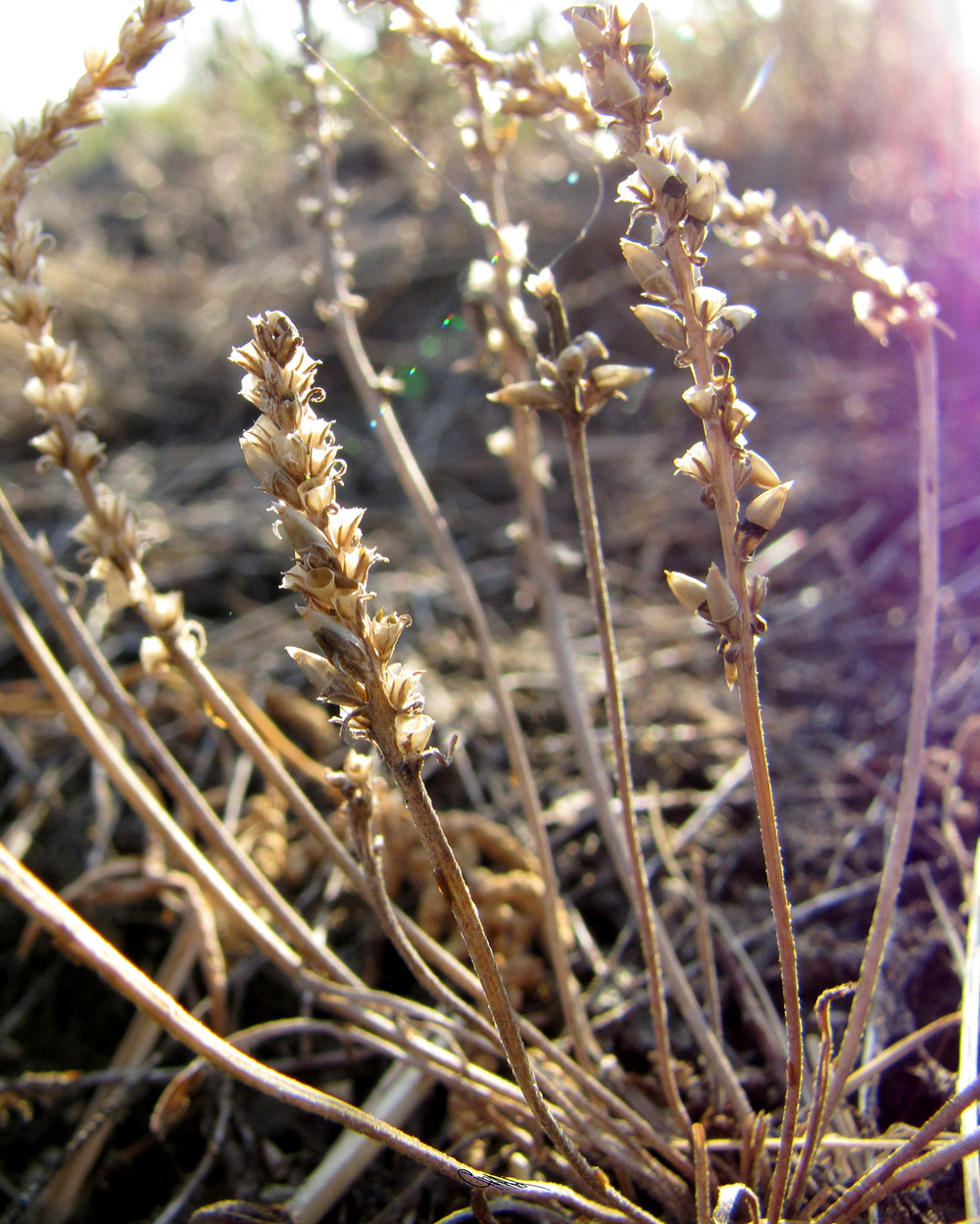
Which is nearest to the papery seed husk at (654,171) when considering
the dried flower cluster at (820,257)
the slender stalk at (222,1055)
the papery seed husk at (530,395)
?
the papery seed husk at (530,395)

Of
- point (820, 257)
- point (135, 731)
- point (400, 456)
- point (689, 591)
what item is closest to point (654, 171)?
point (689, 591)

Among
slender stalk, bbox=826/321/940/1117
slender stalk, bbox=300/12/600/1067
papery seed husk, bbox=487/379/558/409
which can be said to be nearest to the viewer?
papery seed husk, bbox=487/379/558/409

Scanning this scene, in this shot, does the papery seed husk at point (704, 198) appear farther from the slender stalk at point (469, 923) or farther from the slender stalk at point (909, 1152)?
the slender stalk at point (909, 1152)

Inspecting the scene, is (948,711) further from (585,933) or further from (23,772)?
(23,772)

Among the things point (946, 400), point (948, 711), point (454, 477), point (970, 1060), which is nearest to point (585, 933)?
point (970, 1060)

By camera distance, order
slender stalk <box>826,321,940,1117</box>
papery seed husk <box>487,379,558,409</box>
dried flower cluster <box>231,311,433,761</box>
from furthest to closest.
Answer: slender stalk <box>826,321,940,1117</box> → papery seed husk <box>487,379,558,409</box> → dried flower cluster <box>231,311,433,761</box>

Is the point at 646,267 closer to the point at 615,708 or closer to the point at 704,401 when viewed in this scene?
the point at 704,401

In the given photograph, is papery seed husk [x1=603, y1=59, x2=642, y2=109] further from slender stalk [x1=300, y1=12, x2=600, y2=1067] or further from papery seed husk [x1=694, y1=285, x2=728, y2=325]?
slender stalk [x1=300, y1=12, x2=600, y2=1067]

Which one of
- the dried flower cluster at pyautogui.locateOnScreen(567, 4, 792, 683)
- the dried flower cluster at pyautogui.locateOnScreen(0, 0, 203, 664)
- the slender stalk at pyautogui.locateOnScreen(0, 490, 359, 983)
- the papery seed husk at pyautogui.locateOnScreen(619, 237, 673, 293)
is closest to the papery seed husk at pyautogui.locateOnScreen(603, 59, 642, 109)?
the dried flower cluster at pyautogui.locateOnScreen(567, 4, 792, 683)
